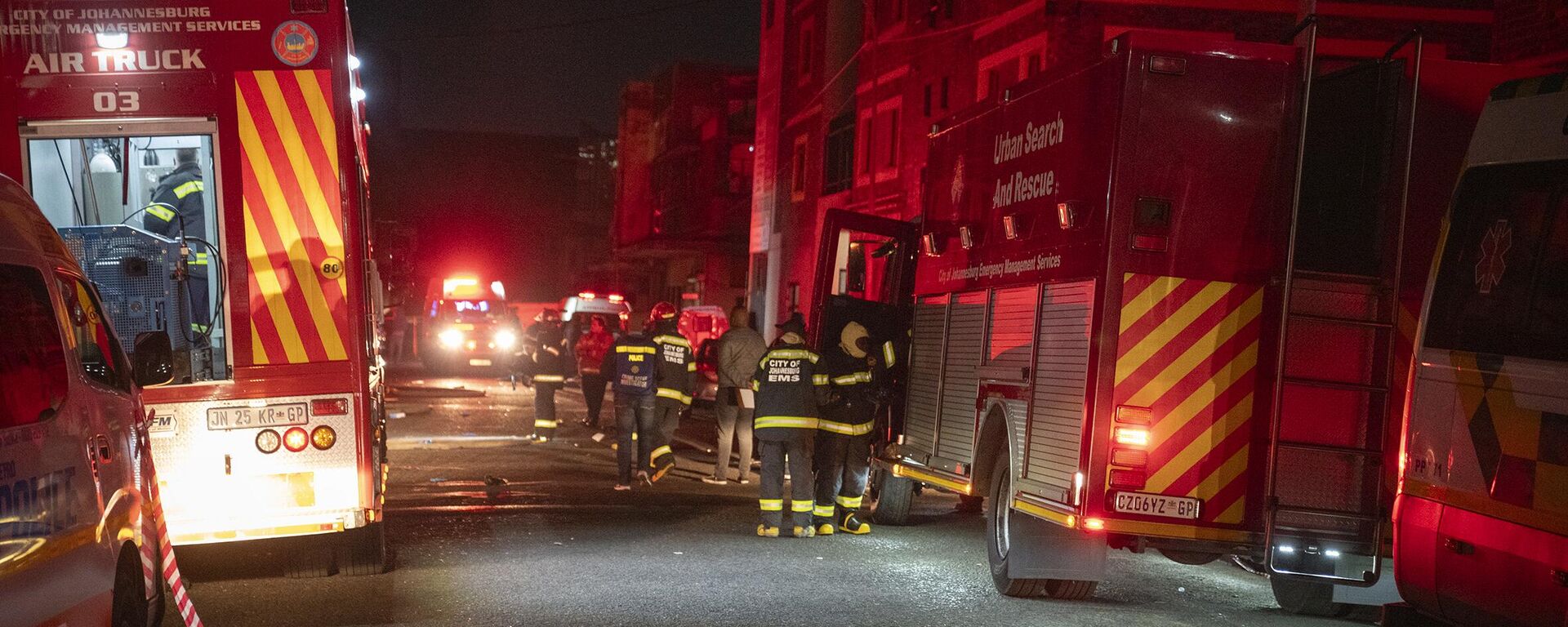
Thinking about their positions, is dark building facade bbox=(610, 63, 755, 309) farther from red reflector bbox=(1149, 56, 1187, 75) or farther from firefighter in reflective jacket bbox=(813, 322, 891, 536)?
red reflector bbox=(1149, 56, 1187, 75)

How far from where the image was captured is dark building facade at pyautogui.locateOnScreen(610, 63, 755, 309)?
3984 centimetres

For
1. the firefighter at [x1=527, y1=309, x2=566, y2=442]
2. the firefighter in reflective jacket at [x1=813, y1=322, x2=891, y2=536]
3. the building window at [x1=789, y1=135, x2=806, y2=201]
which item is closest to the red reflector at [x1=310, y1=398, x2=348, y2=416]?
the firefighter in reflective jacket at [x1=813, y1=322, x2=891, y2=536]

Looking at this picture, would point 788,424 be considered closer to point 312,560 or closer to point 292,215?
point 312,560

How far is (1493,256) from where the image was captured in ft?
17.5

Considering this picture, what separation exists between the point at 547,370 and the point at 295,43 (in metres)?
9.59

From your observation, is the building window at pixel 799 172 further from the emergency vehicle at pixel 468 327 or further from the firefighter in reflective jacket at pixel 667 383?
the firefighter in reflective jacket at pixel 667 383

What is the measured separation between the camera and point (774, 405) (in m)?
9.99

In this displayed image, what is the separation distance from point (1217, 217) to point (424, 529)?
5.95 m

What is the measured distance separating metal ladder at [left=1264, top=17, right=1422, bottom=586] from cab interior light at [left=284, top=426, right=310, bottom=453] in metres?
4.71

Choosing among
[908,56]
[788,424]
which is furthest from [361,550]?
[908,56]

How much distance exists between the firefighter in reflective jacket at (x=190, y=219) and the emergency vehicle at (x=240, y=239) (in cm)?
53

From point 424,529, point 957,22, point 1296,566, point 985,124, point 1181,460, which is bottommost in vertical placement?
point 424,529

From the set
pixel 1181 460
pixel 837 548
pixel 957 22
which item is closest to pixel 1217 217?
pixel 1181 460

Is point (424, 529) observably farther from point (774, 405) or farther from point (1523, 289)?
point (1523, 289)
